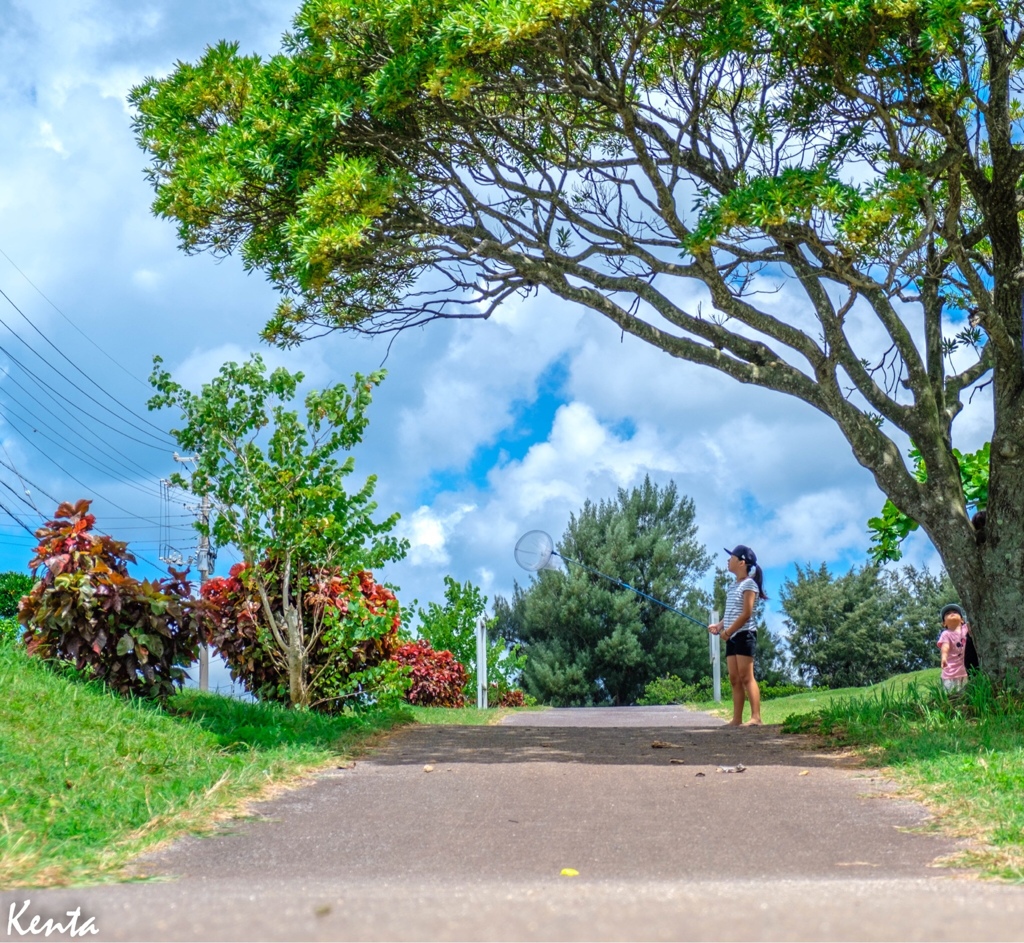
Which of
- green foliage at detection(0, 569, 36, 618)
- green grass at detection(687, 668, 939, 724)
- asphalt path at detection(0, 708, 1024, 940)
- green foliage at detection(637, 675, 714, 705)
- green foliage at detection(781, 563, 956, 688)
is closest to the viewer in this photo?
asphalt path at detection(0, 708, 1024, 940)

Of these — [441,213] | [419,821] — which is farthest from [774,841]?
[441,213]

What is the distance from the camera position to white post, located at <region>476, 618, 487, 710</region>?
19406mm

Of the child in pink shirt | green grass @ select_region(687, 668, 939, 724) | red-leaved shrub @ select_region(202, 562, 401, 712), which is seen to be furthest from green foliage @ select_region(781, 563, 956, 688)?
red-leaved shrub @ select_region(202, 562, 401, 712)

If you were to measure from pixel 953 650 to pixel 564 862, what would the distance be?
334 inches

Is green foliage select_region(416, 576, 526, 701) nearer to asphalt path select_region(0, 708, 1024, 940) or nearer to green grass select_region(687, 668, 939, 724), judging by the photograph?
green grass select_region(687, 668, 939, 724)

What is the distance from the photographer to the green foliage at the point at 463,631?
21031 millimetres

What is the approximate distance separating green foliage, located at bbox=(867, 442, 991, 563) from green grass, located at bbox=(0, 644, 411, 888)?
923cm

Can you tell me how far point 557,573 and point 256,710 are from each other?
879 inches

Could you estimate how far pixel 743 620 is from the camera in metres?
10.7

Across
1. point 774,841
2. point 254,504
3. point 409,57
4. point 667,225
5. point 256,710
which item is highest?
point 409,57

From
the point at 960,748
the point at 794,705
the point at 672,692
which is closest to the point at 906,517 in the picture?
the point at 794,705

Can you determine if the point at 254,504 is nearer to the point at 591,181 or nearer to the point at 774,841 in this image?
the point at 591,181

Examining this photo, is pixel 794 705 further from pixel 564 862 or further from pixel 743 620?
pixel 564 862

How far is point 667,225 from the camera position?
11023 mm
